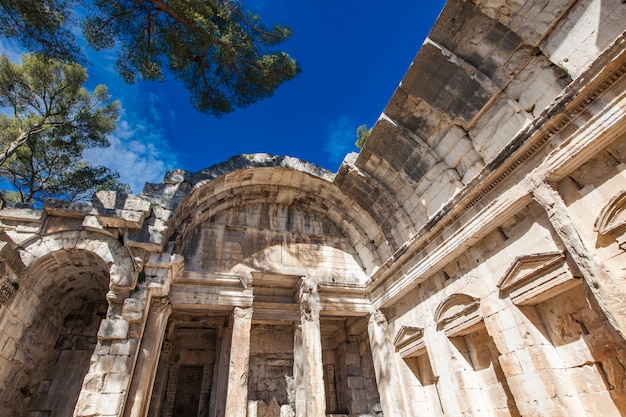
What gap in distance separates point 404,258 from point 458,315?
1621mm

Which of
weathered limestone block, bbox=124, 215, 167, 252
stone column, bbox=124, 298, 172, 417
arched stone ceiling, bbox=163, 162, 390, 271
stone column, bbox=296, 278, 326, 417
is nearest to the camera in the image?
stone column, bbox=124, 298, 172, 417

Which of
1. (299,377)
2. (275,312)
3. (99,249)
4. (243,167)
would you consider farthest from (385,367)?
(99,249)

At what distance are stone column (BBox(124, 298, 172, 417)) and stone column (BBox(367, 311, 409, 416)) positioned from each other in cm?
481

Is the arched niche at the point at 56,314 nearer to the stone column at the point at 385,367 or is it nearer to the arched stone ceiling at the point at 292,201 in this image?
the arched stone ceiling at the point at 292,201

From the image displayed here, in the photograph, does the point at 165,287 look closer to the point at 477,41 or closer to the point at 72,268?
the point at 72,268

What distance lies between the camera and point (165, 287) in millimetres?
6066

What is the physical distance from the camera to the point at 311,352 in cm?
710

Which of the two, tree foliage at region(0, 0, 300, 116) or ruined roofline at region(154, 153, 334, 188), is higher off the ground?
tree foliage at region(0, 0, 300, 116)

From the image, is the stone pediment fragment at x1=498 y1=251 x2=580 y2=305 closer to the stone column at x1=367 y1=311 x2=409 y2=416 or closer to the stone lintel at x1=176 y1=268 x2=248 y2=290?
the stone column at x1=367 y1=311 x2=409 y2=416

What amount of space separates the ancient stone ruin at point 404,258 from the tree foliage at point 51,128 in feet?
15.8

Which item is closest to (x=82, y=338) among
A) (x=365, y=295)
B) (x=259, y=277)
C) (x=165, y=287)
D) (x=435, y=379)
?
(x=165, y=287)

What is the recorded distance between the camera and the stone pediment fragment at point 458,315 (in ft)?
17.9

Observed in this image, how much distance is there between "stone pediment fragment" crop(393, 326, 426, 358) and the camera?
22.0 feet

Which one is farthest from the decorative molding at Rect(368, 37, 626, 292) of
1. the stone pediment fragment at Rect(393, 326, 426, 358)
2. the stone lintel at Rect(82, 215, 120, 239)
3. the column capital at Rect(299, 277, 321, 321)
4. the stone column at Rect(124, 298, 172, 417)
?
the stone lintel at Rect(82, 215, 120, 239)
